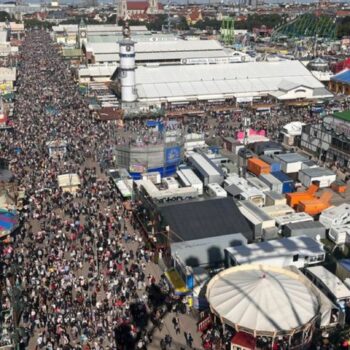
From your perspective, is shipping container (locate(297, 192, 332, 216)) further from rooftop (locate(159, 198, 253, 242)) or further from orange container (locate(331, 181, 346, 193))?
rooftop (locate(159, 198, 253, 242))

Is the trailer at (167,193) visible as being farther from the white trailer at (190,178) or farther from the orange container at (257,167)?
the orange container at (257,167)

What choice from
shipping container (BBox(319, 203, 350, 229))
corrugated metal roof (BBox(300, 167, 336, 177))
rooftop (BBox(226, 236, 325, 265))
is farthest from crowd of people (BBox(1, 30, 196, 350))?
corrugated metal roof (BBox(300, 167, 336, 177))

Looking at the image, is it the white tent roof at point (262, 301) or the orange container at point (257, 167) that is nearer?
the white tent roof at point (262, 301)

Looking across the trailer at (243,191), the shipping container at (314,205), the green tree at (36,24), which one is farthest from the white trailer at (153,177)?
the green tree at (36,24)

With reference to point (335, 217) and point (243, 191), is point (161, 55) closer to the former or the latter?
point (243, 191)

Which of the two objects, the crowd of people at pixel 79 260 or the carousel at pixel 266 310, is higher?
the carousel at pixel 266 310

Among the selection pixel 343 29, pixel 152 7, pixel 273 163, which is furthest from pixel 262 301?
pixel 152 7
